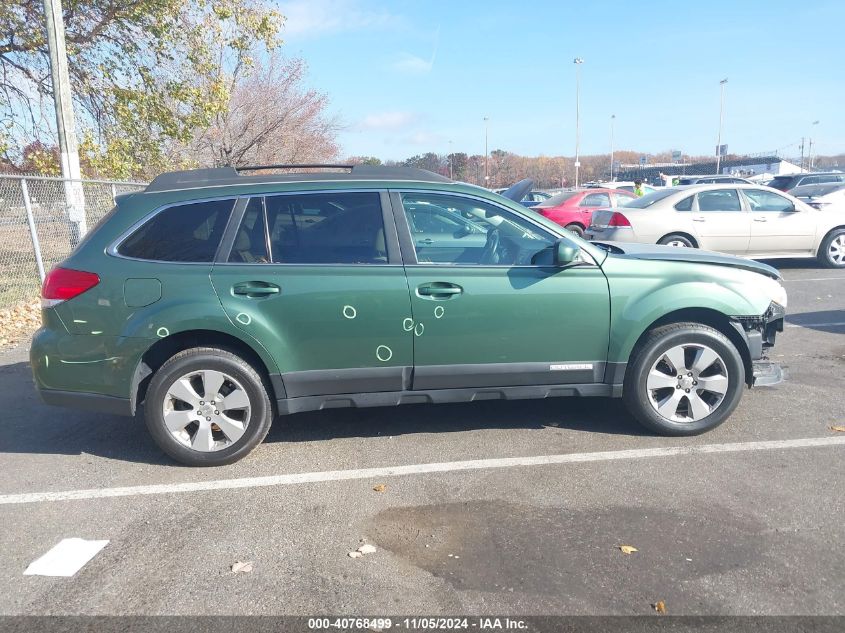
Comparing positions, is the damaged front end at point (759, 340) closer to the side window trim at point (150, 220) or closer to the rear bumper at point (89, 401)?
the side window trim at point (150, 220)

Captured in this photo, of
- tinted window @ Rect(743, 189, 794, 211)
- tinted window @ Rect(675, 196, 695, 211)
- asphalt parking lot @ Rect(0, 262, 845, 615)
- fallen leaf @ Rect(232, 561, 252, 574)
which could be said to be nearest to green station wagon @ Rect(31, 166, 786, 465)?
asphalt parking lot @ Rect(0, 262, 845, 615)

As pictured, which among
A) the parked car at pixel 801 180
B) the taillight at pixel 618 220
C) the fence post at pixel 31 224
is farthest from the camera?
the parked car at pixel 801 180

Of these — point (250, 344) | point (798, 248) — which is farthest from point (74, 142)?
point (798, 248)

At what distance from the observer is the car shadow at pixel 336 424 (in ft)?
15.0

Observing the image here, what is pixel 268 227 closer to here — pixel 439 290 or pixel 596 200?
pixel 439 290

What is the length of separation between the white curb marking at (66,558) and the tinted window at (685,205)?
10200 millimetres

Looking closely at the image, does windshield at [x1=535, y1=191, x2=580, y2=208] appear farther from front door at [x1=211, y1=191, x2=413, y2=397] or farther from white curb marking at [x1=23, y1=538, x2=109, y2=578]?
white curb marking at [x1=23, y1=538, x2=109, y2=578]

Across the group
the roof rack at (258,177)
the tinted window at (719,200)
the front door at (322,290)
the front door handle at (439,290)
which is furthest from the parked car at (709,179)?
the front door at (322,290)

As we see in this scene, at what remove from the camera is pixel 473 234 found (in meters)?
4.45

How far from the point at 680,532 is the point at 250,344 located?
2.66 meters

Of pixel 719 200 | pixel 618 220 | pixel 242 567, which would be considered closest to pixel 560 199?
pixel 719 200

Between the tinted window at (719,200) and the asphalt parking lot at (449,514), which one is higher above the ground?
the tinted window at (719,200)

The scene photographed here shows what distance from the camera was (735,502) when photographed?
354 centimetres

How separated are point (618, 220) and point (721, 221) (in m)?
1.81
